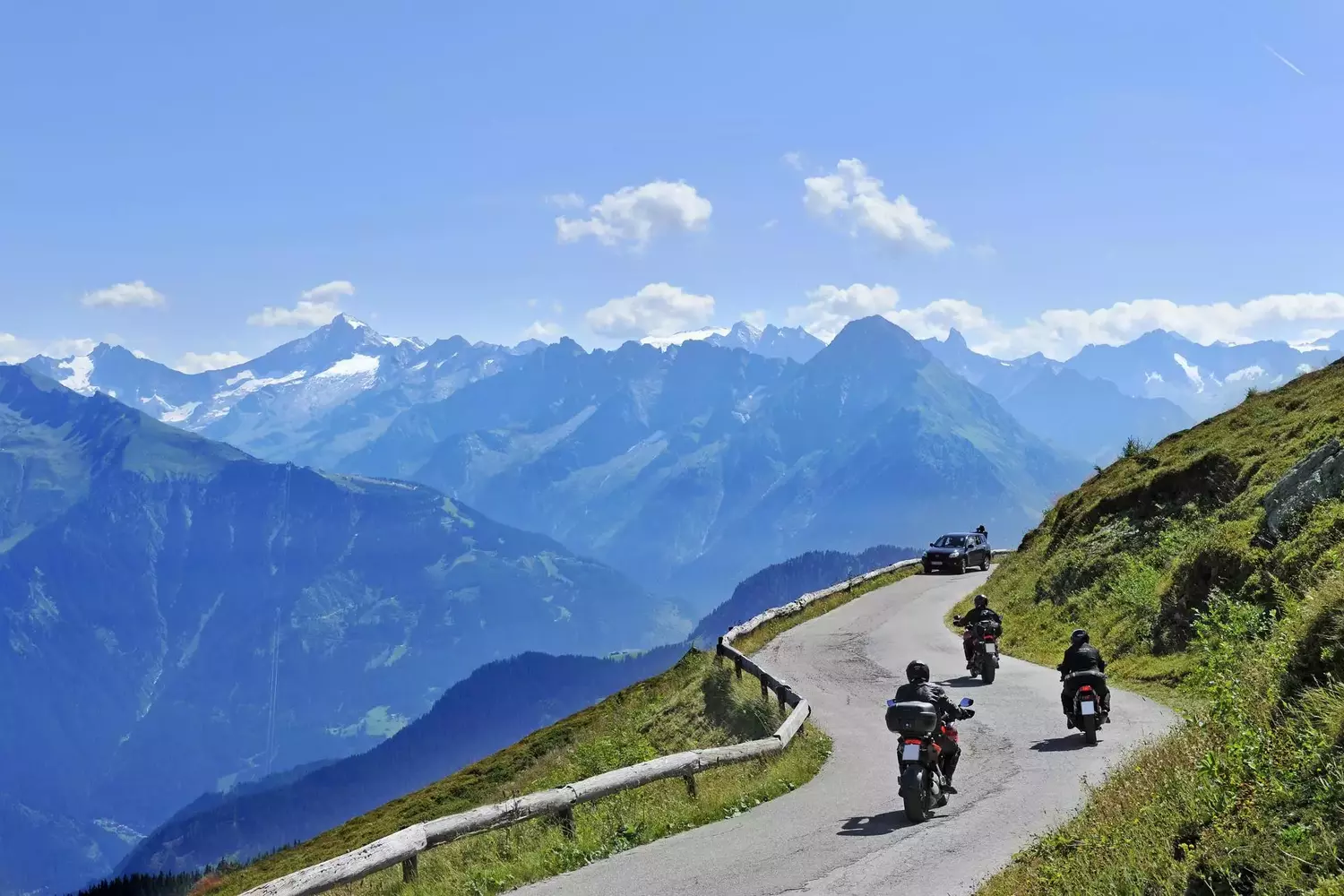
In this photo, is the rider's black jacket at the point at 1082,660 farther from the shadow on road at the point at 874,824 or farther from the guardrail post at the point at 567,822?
the guardrail post at the point at 567,822

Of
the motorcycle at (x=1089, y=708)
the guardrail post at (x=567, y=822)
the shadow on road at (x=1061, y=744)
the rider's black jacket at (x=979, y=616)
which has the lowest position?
the shadow on road at (x=1061, y=744)

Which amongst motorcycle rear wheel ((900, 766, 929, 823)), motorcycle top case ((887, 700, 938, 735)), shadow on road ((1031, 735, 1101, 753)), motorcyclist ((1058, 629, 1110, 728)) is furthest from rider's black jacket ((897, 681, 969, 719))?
motorcyclist ((1058, 629, 1110, 728))

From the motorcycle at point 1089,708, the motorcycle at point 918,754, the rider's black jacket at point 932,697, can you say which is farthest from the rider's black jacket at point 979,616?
the motorcycle at point 918,754

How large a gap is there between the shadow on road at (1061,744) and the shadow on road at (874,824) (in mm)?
4326

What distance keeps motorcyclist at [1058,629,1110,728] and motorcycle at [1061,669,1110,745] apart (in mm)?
23

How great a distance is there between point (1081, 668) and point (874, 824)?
19.5 ft

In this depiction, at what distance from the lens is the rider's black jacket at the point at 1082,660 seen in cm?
1598

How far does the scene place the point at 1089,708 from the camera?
15352mm

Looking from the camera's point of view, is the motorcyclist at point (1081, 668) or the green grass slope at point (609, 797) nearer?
the green grass slope at point (609, 797)

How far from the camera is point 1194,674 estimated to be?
1852 cm

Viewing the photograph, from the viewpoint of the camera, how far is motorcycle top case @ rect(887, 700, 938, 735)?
39.8 feet

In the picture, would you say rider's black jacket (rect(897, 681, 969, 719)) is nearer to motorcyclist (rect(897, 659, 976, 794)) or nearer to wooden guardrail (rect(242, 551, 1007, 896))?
motorcyclist (rect(897, 659, 976, 794))

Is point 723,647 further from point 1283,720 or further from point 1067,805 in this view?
point 1283,720

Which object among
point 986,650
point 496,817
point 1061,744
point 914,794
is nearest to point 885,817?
point 914,794
